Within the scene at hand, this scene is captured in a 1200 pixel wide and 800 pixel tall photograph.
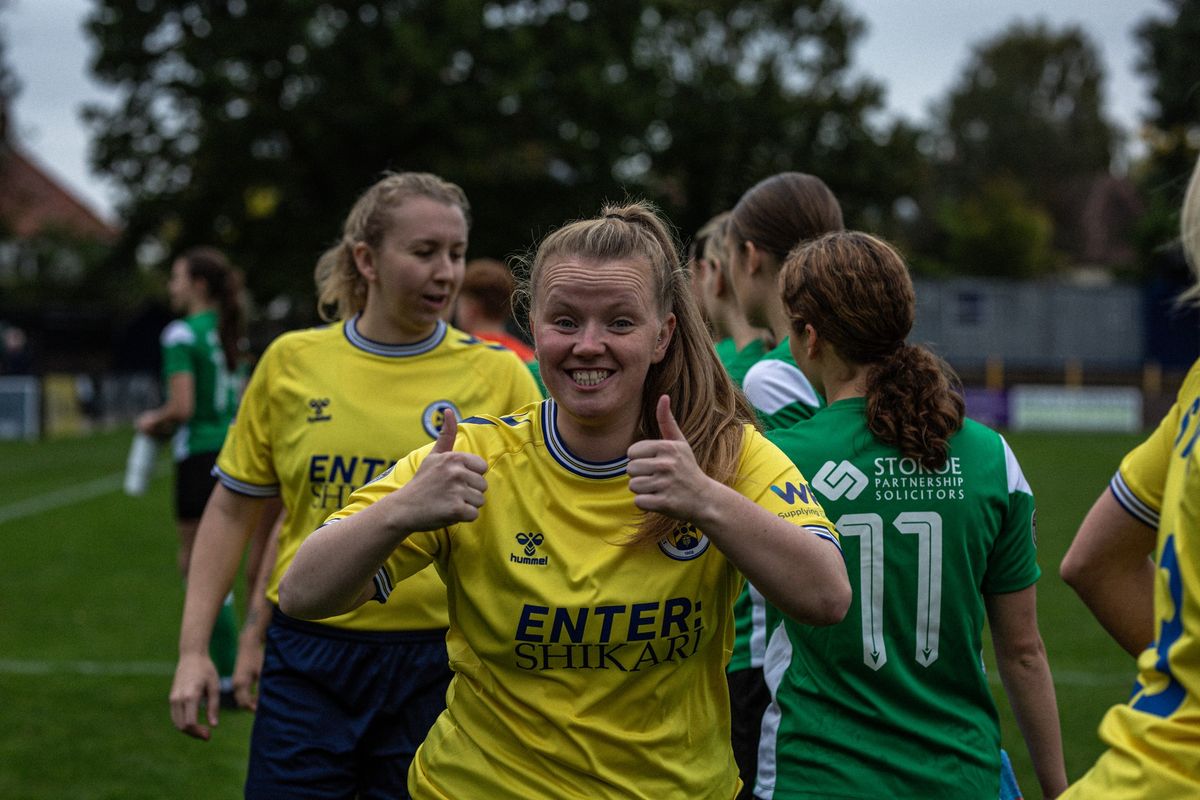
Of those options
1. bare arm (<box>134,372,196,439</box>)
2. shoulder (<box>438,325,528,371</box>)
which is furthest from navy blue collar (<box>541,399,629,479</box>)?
bare arm (<box>134,372,196,439</box>)

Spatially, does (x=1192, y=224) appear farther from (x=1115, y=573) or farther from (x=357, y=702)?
(x=357, y=702)

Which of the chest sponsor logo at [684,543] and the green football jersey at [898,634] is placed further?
the green football jersey at [898,634]

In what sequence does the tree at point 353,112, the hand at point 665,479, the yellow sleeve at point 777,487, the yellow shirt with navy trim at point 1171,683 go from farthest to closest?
the tree at point 353,112, the yellow sleeve at point 777,487, the hand at point 665,479, the yellow shirt with navy trim at point 1171,683

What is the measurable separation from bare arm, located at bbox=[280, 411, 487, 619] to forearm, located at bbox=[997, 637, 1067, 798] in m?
1.37

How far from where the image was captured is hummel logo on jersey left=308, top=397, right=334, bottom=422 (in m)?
3.62

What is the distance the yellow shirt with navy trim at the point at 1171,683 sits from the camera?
1.90 m

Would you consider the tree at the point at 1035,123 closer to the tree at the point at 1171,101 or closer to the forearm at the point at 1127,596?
the tree at the point at 1171,101

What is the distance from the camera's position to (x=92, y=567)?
1183 cm

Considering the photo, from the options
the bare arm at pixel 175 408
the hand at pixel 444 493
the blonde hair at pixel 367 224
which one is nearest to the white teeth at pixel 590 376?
the hand at pixel 444 493

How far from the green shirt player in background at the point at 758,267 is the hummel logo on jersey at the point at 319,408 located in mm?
1138

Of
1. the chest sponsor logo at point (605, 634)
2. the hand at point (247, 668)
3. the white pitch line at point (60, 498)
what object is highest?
the chest sponsor logo at point (605, 634)

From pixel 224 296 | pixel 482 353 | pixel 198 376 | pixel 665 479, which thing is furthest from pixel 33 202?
pixel 665 479

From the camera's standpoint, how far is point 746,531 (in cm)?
218

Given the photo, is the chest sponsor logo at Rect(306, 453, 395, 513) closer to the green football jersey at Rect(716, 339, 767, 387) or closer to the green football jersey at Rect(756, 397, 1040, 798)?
the green football jersey at Rect(716, 339, 767, 387)
